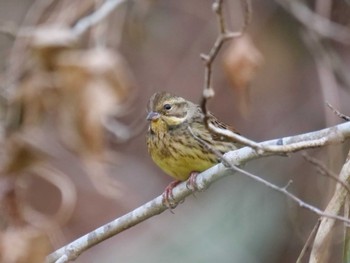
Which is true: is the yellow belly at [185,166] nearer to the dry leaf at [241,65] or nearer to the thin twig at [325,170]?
the dry leaf at [241,65]

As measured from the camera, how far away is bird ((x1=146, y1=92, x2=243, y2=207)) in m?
5.38

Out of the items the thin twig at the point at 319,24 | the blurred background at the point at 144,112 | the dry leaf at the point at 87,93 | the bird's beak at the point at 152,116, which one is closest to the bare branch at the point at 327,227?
the blurred background at the point at 144,112

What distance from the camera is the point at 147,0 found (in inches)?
279

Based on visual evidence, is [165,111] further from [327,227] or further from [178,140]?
[327,227]

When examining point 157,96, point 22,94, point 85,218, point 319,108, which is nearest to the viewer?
point 157,96

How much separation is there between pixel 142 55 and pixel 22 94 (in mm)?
3843

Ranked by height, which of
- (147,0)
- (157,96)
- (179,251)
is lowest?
(179,251)

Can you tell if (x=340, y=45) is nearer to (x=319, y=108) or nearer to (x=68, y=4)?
(x=319, y=108)

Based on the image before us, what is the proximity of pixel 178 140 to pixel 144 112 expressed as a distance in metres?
2.66

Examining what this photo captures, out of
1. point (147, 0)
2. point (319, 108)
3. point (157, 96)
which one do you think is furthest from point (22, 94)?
point (319, 108)

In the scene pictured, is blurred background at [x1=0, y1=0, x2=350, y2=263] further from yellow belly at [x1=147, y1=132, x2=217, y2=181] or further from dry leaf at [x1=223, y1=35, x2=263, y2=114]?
yellow belly at [x1=147, y1=132, x2=217, y2=181]

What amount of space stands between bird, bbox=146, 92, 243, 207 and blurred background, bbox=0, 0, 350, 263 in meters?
0.32

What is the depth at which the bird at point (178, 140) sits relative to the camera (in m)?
5.38

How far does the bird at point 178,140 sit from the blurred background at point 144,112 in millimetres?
323
